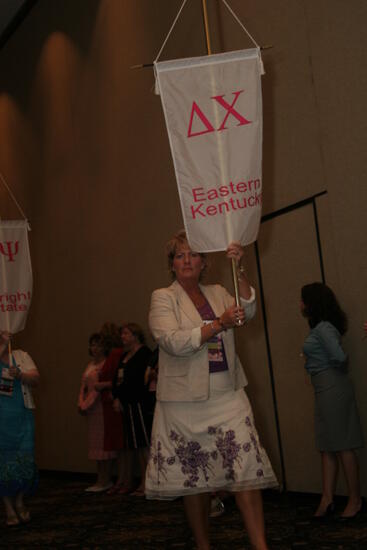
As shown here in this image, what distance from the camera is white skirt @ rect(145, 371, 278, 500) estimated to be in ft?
11.2

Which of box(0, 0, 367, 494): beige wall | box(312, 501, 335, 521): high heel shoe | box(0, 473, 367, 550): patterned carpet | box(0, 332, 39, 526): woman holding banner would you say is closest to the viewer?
box(0, 473, 367, 550): patterned carpet

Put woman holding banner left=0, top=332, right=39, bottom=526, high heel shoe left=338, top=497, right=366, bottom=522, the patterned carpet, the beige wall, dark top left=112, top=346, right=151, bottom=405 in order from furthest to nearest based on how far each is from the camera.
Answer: dark top left=112, top=346, right=151, bottom=405 < woman holding banner left=0, top=332, right=39, bottom=526 < the beige wall < high heel shoe left=338, top=497, right=366, bottom=522 < the patterned carpet

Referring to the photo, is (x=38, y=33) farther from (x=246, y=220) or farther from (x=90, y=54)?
(x=246, y=220)

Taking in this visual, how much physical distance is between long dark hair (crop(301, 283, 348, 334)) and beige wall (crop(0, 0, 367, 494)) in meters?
0.14

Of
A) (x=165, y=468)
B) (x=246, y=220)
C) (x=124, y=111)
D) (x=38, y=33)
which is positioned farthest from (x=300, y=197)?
(x=38, y=33)

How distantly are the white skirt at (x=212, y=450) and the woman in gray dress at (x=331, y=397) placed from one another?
4.35 feet

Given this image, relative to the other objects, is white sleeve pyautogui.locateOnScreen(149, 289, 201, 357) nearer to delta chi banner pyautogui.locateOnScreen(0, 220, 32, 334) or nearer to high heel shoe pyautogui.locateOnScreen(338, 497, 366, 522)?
high heel shoe pyautogui.locateOnScreen(338, 497, 366, 522)

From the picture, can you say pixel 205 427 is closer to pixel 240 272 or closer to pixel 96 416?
pixel 240 272

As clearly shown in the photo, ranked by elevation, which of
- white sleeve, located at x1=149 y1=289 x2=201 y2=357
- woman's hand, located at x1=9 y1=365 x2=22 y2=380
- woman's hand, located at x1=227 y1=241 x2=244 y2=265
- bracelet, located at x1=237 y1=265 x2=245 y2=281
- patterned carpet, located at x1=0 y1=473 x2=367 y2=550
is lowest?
patterned carpet, located at x1=0 y1=473 x2=367 y2=550

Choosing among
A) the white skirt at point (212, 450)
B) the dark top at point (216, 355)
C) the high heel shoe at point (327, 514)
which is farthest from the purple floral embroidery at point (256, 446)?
the high heel shoe at point (327, 514)

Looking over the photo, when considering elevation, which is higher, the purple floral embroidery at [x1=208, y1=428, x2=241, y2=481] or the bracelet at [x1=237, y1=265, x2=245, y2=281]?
the bracelet at [x1=237, y1=265, x2=245, y2=281]

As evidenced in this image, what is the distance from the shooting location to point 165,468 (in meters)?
3.48

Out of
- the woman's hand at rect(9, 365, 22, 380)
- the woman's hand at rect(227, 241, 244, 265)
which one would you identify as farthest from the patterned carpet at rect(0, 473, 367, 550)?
the woman's hand at rect(227, 241, 244, 265)

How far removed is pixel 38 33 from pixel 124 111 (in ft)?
9.58
